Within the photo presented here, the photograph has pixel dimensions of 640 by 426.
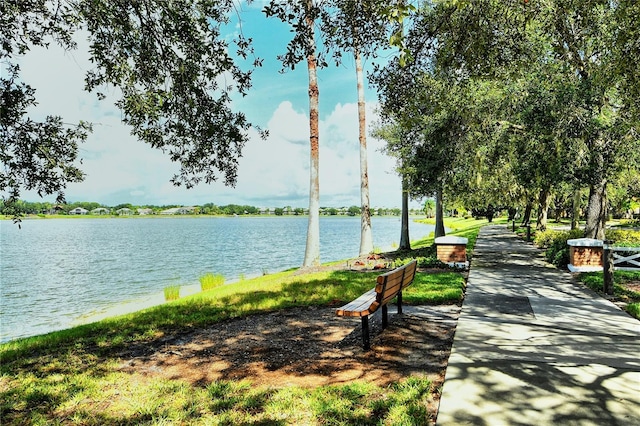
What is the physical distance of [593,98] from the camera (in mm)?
12391

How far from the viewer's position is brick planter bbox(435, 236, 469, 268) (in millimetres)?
14750

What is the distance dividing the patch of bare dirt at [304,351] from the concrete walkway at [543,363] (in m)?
0.47

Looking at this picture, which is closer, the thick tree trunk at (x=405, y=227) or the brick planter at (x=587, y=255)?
the brick planter at (x=587, y=255)

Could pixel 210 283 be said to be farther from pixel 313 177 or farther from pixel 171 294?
pixel 313 177

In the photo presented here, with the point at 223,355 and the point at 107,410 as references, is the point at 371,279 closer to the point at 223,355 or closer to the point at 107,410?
the point at 223,355

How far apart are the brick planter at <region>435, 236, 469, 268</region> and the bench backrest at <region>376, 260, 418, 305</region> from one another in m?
7.16

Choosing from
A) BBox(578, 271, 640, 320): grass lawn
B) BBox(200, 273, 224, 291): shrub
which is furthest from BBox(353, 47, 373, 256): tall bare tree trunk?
BBox(578, 271, 640, 320): grass lawn

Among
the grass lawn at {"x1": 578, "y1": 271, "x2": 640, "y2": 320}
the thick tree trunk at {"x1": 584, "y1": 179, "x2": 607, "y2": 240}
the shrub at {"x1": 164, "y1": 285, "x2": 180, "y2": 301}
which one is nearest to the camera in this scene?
the grass lawn at {"x1": 578, "y1": 271, "x2": 640, "y2": 320}

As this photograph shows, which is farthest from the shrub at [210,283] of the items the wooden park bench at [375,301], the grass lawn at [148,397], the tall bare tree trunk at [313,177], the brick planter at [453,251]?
the wooden park bench at [375,301]

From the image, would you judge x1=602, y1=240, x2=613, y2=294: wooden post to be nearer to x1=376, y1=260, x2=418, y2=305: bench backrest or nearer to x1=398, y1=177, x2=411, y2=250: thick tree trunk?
x1=376, y1=260, x2=418, y2=305: bench backrest

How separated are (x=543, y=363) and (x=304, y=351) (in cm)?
313

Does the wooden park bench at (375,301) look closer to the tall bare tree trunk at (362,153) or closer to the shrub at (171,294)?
the shrub at (171,294)

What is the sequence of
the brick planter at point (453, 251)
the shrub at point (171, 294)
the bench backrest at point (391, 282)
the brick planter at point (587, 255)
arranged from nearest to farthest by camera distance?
the bench backrest at point (391, 282), the brick planter at point (587, 255), the brick planter at point (453, 251), the shrub at point (171, 294)

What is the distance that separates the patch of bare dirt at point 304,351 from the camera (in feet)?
16.7
